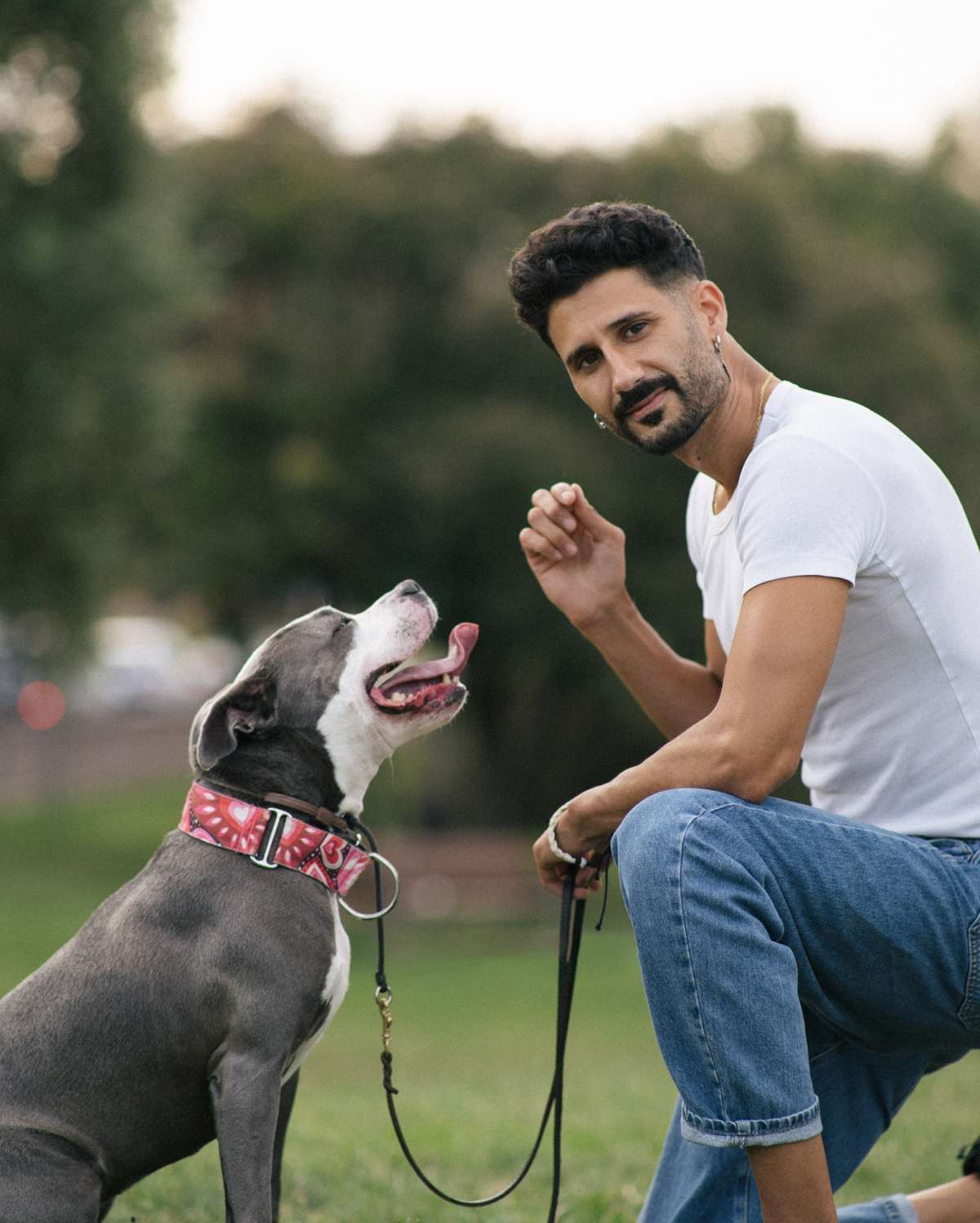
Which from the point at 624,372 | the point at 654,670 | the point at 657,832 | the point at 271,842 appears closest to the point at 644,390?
the point at 624,372

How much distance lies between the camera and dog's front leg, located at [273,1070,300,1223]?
11.5 ft

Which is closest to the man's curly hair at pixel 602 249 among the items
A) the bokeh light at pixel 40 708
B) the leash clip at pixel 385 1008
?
the leash clip at pixel 385 1008

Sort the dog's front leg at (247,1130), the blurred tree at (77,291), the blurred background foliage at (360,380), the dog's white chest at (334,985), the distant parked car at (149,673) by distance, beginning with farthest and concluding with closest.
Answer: the distant parked car at (149,673) → the blurred background foliage at (360,380) → the blurred tree at (77,291) → the dog's white chest at (334,985) → the dog's front leg at (247,1130)

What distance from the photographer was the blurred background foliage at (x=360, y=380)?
1805 centimetres

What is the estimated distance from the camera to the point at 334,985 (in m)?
3.44

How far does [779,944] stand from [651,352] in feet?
4.71

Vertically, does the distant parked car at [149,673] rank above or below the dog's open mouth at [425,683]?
below

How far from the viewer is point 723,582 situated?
3855 millimetres

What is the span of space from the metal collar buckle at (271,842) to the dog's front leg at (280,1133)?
0.53 metres

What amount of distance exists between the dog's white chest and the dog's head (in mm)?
347

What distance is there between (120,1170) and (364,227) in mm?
19700

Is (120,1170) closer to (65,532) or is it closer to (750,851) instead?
(750,851)

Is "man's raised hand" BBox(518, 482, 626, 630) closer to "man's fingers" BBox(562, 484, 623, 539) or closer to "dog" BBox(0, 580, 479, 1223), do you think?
"man's fingers" BBox(562, 484, 623, 539)

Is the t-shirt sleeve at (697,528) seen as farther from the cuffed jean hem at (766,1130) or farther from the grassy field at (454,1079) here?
the grassy field at (454,1079)
